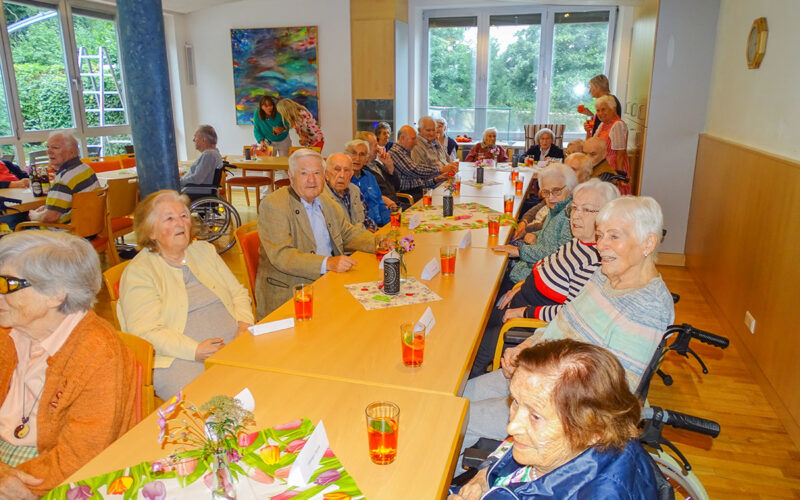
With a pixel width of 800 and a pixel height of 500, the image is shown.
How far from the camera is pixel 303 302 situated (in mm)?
2195

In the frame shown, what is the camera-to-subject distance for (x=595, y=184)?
268 centimetres

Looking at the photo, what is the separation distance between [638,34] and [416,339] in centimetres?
676

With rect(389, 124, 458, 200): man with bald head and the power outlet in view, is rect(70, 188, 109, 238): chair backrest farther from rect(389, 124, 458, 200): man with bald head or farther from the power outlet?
the power outlet

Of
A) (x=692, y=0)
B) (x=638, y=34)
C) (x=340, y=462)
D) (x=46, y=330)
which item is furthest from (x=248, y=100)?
(x=340, y=462)

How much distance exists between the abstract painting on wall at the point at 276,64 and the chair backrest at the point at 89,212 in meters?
5.20

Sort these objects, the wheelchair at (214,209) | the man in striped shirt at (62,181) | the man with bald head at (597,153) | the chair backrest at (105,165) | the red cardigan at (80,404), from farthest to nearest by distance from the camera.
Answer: the chair backrest at (105,165) < the wheelchair at (214,209) < the man with bald head at (597,153) < the man in striped shirt at (62,181) < the red cardigan at (80,404)

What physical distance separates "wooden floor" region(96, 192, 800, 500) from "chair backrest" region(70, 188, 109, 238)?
177 inches

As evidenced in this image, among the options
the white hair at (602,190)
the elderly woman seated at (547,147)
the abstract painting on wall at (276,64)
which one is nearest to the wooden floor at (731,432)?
the white hair at (602,190)

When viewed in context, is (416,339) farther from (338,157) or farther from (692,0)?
(692,0)

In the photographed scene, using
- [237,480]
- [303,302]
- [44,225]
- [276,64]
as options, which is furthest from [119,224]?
[276,64]

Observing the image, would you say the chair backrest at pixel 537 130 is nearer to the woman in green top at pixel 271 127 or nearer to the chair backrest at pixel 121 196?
the woman in green top at pixel 271 127

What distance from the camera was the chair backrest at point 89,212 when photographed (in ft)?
14.8

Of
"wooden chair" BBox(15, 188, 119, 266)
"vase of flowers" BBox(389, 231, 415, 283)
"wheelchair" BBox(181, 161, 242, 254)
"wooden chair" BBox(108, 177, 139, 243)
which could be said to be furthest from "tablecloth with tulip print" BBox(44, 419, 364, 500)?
"wheelchair" BBox(181, 161, 242, 254)

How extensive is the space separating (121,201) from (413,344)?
428cm
